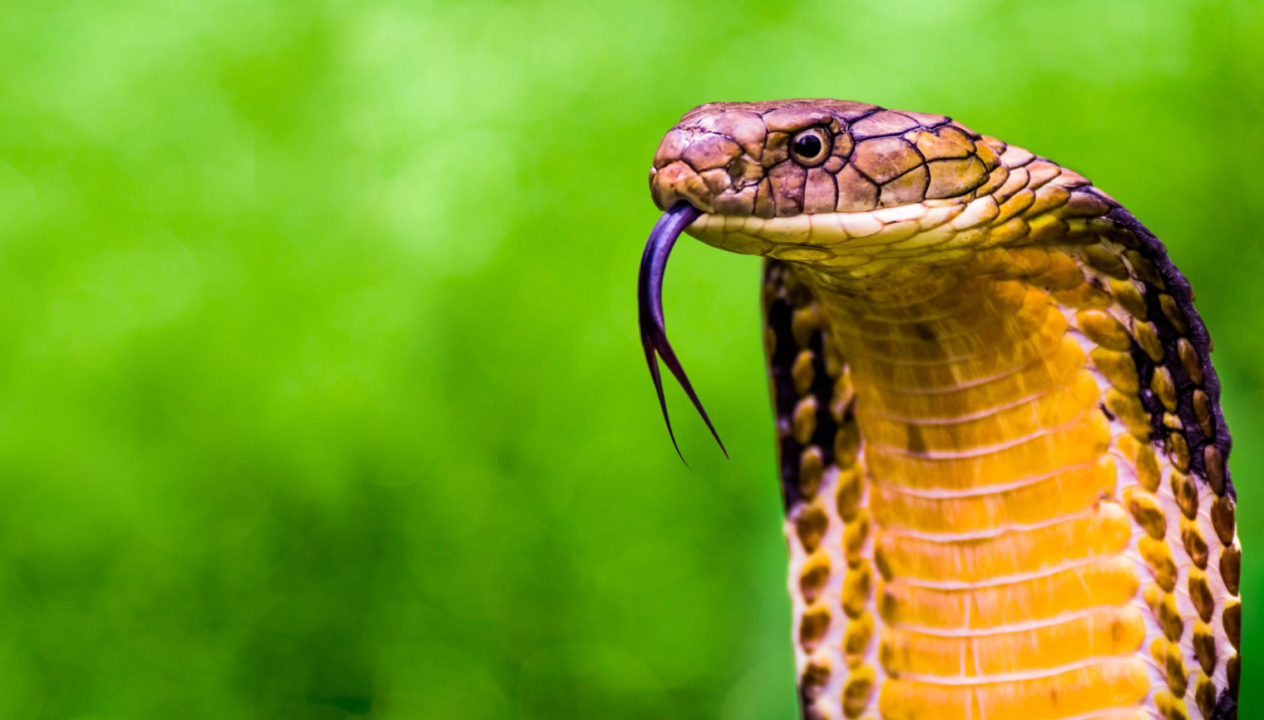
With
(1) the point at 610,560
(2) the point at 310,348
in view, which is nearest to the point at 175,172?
(2) the point at 310,348

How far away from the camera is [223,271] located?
96.5 inches

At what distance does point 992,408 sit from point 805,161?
373 millimetres

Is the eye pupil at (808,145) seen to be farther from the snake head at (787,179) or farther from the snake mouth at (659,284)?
the snake mouth at (659,284)

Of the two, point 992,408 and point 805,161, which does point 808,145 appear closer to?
point 805,161

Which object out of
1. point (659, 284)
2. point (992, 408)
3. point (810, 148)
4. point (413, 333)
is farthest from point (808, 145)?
point (413, 333)

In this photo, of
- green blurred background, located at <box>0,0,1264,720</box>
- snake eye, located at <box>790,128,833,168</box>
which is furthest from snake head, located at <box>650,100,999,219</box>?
green blurred background, located at <box>0,0,1264,720</box>

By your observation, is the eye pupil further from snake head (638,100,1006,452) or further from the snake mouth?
the snake mouth

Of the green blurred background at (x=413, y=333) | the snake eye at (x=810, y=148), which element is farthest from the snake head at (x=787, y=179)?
the green blurred background at (x=413, y=333)

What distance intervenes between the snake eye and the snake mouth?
100 millimetres

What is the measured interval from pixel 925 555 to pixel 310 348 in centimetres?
165

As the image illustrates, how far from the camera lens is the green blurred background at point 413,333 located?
2.41 metres

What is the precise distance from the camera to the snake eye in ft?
2.97

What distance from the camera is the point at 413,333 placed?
8.02ft

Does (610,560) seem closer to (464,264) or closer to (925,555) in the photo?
(464,264)
